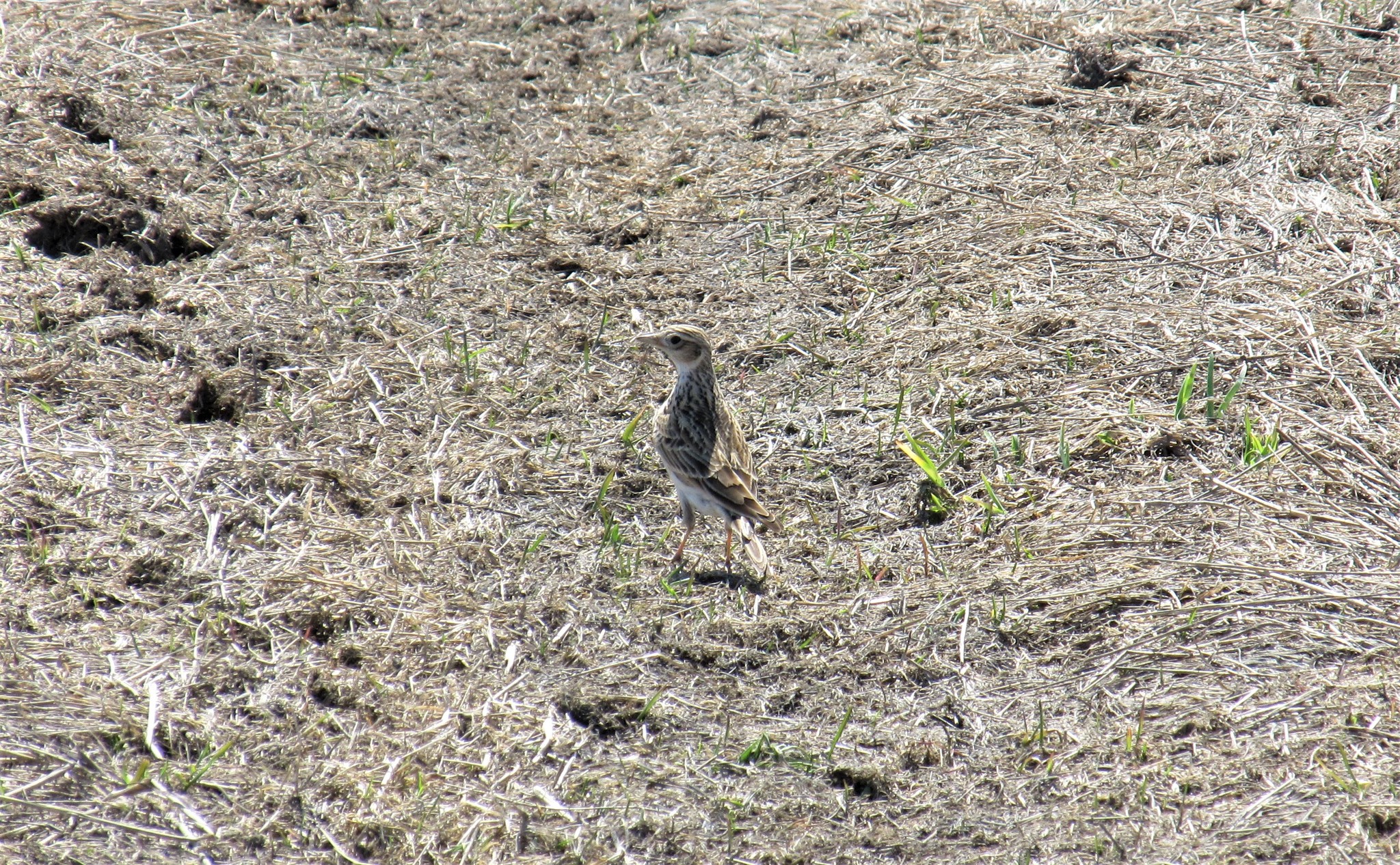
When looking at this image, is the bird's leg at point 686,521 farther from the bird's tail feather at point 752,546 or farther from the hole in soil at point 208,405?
the hole in soil at point 208,405

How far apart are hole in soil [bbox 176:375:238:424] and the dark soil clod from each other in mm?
6192

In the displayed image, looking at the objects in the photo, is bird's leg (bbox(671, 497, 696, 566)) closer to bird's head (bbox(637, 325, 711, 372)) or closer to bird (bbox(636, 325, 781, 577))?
bird (bbox(636, 325, 781, 577))

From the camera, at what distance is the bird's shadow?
541 centimetres

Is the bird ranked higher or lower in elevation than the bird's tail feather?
higher

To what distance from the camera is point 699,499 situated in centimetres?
556

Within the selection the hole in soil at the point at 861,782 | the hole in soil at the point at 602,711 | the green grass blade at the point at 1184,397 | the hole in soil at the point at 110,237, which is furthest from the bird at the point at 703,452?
the hole in soil at the point at 110,237

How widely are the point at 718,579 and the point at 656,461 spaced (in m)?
0.88

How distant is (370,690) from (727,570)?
1.72 meters

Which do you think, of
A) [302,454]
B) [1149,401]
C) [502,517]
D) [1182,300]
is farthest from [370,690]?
[1182,300]

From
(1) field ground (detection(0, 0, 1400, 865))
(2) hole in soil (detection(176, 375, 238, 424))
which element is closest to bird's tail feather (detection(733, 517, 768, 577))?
(1) field ground (detection(0, 0, 1400, 865))

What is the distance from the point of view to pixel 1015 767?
14.2 feet

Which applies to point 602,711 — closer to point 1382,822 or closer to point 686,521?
point 686,521

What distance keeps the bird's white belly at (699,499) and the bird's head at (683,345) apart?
0.58 metres

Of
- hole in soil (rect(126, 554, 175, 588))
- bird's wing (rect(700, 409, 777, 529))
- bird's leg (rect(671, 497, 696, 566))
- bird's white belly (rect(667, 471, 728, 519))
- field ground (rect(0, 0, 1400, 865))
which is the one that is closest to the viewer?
field ground (rect(0, 0, 1400, 865))
